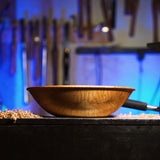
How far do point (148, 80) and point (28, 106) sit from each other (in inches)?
38.9

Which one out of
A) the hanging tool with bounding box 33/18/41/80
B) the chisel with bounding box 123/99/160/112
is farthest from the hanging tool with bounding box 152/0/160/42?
the chisel with bounding box 123/99/160/112

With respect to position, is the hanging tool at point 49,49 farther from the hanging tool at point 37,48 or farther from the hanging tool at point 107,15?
the hanging tool at point 107,15

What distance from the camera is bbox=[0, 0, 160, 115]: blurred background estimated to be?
2.35 metres

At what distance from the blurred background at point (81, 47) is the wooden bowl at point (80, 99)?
1.61 metres

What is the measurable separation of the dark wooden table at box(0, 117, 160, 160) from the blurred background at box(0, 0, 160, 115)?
1684 millimetres

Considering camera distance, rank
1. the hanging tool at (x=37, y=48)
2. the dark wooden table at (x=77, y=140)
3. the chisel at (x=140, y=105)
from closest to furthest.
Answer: the dark wooden table at (x=77, y=140)
the chisel at (x=140, y=105)
the hanging tool at (x=37, y=48)

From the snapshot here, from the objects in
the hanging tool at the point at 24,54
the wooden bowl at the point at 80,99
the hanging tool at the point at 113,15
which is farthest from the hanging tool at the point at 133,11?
the wooden bowl at the point at 80,99

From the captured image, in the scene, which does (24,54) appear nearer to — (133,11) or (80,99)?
(133,11)

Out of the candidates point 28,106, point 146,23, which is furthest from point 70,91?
point 146,23

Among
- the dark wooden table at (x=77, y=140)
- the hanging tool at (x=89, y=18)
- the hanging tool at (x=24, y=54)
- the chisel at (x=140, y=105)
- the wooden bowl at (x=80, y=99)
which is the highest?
the hanging tool at (x=89, y=18)

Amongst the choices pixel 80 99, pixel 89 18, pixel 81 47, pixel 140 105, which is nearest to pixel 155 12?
pixel 89 18

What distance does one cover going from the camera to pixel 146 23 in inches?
94.7

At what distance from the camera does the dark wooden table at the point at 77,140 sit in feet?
2.04

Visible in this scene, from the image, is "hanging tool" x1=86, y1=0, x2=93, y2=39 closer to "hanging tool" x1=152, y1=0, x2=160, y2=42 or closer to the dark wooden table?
"hanging tool" x1=152, y1=0, x2=160, y2=42
